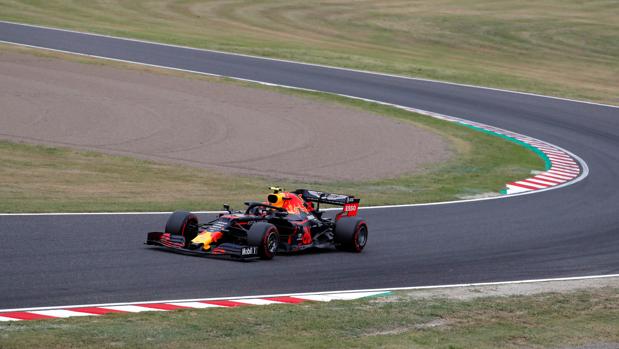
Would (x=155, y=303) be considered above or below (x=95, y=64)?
below

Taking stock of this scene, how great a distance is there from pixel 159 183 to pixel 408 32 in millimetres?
37187

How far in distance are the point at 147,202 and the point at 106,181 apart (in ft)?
9.50

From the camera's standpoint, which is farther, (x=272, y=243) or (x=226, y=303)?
(x=272, y=243)

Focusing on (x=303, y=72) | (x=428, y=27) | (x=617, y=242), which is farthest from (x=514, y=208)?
(x=428, y=27)

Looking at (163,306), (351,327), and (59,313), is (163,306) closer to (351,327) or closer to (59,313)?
(59,313)

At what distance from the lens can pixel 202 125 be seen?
104 feet

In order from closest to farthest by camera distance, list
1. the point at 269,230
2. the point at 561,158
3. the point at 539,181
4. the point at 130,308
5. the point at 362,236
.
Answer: the point at 130,308
the point at 269,230
the point at 362,236
the point at 539,181
the point at 561,158

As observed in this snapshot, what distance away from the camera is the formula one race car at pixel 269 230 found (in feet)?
56.1

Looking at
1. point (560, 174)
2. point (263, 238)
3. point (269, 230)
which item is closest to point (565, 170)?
point (560, 174)

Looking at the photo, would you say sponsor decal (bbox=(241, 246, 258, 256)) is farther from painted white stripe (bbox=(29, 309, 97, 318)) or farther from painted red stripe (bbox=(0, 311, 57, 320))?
painted red stripe (bbox=(0, 311, 57, 320))

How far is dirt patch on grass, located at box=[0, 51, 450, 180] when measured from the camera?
1117 inches

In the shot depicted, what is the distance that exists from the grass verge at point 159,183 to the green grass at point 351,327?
811 cm

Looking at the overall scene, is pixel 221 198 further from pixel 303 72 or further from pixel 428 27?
pixel 428 27

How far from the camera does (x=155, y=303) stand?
541 inches
